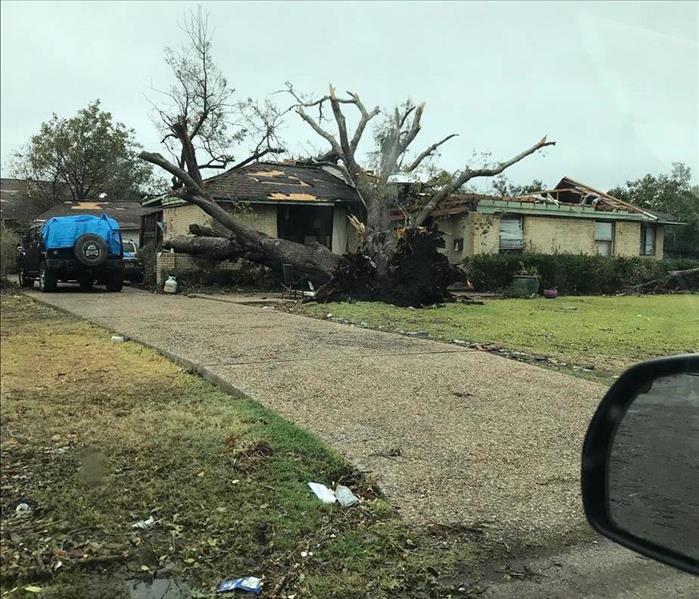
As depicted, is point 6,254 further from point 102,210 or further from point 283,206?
point 283,206

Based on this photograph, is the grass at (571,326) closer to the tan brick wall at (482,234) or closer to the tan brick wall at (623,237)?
the tan brick wall at (623,237)

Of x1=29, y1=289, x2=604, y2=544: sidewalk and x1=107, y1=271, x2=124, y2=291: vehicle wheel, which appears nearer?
x1=107, y1=271, x2=124, y2=291: vehicle wheel

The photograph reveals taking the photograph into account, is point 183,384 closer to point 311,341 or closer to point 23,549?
point 23,549

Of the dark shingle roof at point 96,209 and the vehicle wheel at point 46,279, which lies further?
the dark shingle roof at point 96,209

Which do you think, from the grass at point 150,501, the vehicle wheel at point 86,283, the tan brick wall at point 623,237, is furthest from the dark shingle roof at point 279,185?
the vehicle wheel at point 86,283

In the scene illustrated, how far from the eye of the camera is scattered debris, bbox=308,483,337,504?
11.1 feet

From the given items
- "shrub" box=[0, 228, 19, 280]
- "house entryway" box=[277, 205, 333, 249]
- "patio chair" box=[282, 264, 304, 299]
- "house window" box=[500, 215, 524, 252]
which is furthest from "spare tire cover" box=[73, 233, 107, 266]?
"house window" box=[500, 215, 524, 252]

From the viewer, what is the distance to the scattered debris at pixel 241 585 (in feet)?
8.30

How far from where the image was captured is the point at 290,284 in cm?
1490

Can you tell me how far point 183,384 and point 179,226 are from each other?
15.5m

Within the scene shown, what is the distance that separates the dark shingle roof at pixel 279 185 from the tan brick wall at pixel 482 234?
3414 millimetres

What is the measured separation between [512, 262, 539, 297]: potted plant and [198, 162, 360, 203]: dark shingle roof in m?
5.17

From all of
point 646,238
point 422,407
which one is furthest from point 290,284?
point 422,407

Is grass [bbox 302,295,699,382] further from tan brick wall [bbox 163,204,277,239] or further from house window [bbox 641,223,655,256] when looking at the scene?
tan brick wall [bbox 163,204,277,239]
